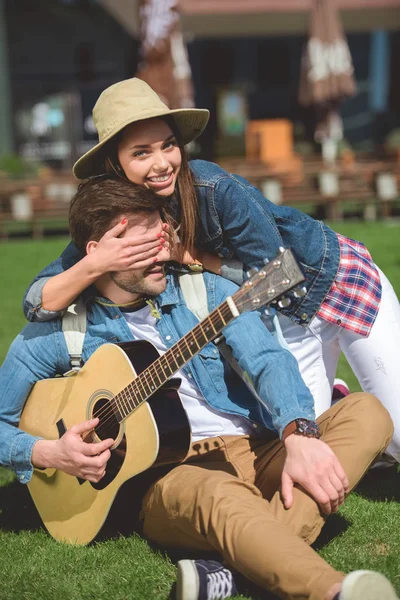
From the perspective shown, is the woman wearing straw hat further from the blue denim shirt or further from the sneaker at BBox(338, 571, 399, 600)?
the sneaker at BBox(338, 571, 399, 600)

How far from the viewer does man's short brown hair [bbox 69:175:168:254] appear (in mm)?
3150

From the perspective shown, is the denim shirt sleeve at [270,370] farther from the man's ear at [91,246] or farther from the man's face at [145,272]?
the man's ear at [91,246]

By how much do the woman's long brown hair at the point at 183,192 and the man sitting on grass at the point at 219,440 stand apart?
0.09 meters

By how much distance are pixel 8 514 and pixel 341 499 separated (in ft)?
5.59

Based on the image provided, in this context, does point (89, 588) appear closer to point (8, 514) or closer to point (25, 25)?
point (8, 514)

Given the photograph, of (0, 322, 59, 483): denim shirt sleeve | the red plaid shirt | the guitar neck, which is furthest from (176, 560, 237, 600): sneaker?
the red plaid shirt

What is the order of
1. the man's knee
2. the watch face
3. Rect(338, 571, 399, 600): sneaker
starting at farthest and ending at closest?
the man's knee
the watch face
Rect(338, 571, 399, 600): sneaker

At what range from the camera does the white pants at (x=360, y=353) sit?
136 inches

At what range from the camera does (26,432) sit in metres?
3.44

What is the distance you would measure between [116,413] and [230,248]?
76 cm

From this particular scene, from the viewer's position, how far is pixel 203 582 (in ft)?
8.73

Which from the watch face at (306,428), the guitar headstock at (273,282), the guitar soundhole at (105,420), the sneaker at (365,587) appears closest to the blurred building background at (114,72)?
the guitar soundhole at (105,420)

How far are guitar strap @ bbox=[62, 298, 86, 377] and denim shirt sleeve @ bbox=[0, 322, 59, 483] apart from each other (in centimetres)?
6

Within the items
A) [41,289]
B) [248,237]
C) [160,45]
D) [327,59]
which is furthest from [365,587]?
[327,59]
